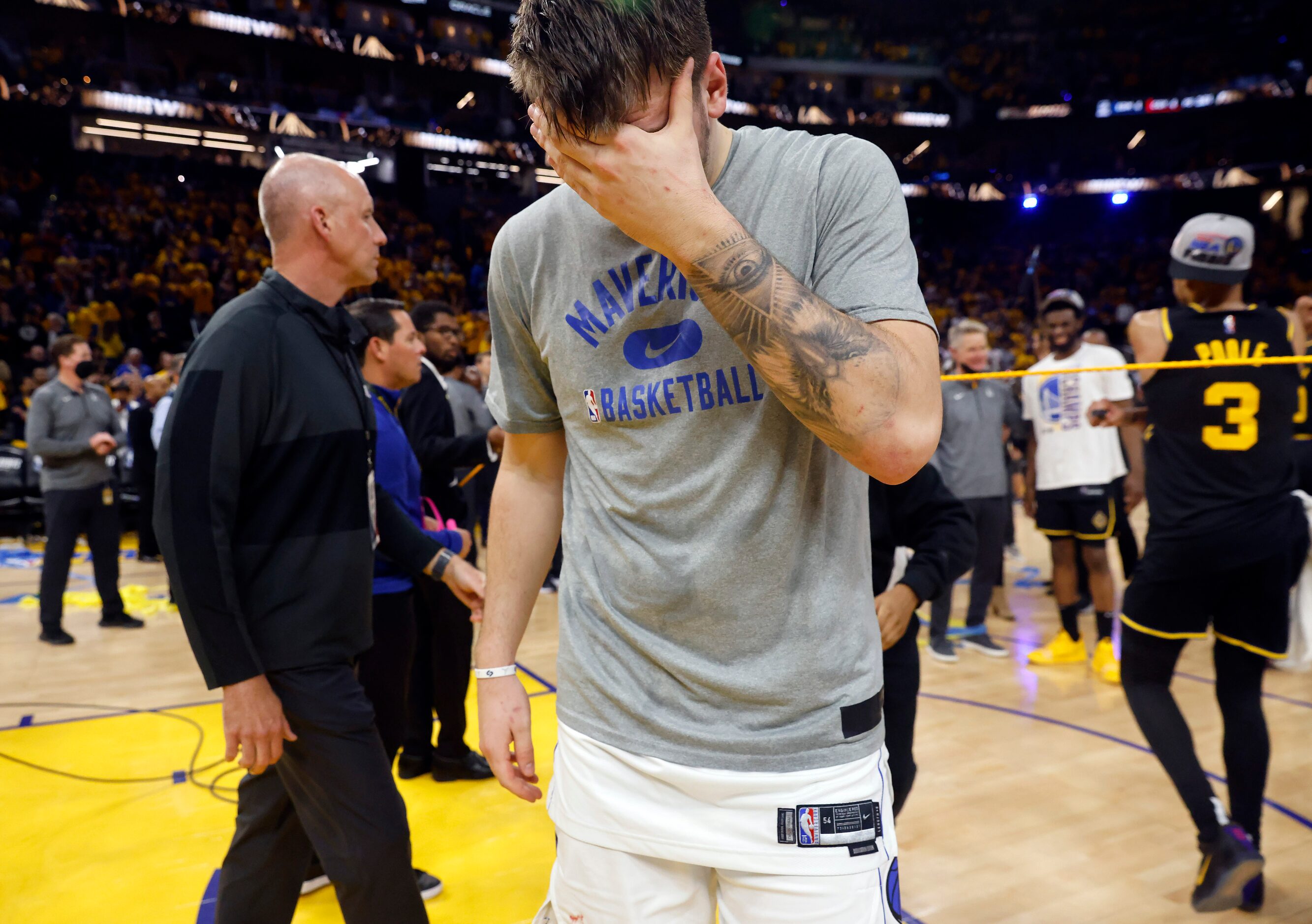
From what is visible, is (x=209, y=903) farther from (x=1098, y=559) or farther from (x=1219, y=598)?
(x=1098, y=559)

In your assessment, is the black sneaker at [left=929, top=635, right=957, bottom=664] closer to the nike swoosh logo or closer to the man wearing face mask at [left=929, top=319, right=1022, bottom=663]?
the man wearing face mask at [left=929, top=319, right=1022, bottom=663]

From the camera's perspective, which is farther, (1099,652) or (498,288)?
(1099,652)

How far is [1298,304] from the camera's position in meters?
3.18

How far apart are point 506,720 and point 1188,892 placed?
248 centimetres

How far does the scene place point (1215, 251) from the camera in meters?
2.78

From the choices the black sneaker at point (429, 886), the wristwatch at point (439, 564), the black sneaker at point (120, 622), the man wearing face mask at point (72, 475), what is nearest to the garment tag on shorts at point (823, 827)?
the wristwatch at point (439, 564)

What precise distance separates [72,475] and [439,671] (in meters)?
3.70

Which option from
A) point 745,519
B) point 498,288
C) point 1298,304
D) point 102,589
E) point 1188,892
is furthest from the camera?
point 102,589

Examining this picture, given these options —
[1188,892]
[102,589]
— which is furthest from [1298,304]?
[102,589]

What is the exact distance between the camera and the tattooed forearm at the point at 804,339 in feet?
2.87

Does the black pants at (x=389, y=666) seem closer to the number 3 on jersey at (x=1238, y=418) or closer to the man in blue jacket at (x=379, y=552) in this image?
the man in blue jacket at (x=379, y=552)

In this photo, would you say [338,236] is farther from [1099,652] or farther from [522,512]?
[1099,652]

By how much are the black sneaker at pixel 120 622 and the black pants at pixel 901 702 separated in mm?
5658

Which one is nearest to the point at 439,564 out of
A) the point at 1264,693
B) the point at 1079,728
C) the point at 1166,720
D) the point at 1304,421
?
the point at 1166,720
